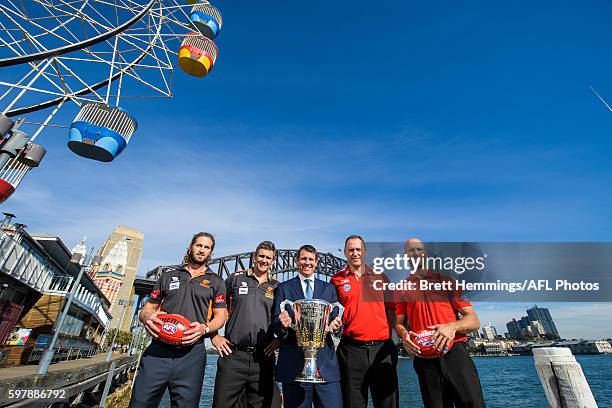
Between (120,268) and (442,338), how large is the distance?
9539 cm

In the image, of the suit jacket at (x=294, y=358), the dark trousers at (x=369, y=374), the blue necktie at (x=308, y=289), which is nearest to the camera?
the suit jacket at (x=294, y=358)

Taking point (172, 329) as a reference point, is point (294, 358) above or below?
below

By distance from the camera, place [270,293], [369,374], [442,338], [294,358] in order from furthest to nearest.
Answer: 1. [270,293]
2. [369,374]
3. [294,358]
4. [442,338]

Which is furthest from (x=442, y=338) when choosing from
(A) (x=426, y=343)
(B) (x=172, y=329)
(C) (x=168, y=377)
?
(C) (x=168, y=377)

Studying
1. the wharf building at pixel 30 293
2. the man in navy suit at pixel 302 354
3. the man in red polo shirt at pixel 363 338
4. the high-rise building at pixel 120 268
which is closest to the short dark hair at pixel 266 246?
the man in navy suit at pixel 302 354

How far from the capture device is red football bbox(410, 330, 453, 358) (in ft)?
10.4

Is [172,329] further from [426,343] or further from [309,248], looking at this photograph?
[426,343]

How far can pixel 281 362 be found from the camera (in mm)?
3705

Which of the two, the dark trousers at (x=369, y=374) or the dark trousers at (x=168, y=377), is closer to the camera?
the dark trousers at (x=168, y=377)

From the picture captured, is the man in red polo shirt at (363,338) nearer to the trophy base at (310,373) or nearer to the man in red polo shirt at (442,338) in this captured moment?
the man in red polo shirt at (442,338)

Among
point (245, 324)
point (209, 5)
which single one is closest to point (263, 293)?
point (245, 324)

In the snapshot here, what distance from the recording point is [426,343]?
3.21m

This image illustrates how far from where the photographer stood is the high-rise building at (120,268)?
6881cm

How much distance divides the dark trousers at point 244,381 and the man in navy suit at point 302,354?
37cm
